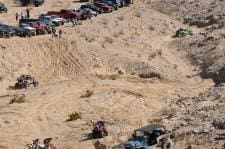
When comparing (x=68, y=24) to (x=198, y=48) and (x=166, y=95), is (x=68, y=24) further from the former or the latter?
(x=166, y=95)

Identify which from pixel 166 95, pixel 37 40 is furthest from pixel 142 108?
pixel 37 40

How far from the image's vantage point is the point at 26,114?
42.8m

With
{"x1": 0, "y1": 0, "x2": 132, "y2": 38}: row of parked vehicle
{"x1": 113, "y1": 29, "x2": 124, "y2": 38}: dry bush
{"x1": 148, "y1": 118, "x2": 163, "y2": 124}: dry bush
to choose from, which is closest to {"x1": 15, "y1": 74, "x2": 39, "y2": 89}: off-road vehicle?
{"x1": 0, "y1": 0, "x2": 132, "y2": 38}: row of parked vehicle

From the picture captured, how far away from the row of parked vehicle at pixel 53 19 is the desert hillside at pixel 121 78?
1168mm

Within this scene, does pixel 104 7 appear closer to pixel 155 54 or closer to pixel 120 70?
pixel 155 54

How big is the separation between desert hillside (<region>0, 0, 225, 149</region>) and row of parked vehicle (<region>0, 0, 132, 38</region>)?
117cm

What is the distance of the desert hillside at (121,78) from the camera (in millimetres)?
38688

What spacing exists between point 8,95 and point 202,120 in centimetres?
1694

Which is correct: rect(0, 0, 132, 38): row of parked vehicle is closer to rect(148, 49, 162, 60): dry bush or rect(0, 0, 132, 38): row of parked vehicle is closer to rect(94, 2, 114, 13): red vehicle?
rect(94, 2, 114, 13): red vehicle

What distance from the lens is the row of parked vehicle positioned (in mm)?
58250

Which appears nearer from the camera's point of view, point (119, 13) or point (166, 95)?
point (166, 95)

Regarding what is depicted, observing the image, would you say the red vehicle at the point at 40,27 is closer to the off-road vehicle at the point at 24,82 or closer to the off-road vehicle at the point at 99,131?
the off-road vehicle at the point at 24,82

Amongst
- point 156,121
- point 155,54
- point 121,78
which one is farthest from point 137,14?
point 156,121

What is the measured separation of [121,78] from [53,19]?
48.1 feet
